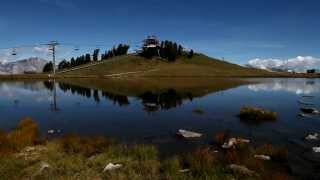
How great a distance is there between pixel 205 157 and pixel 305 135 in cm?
1653

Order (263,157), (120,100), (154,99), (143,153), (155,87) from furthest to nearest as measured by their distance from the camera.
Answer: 1. (155,87)
2. (154,99)
3. (120,100)
4. (263,157)
5. (143,153)

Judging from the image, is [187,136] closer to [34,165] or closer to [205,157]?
[205,157]

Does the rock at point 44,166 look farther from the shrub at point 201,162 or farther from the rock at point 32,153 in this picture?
the shrub at point 201,162

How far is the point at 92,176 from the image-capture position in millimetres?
18250

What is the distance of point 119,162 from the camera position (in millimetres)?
21953

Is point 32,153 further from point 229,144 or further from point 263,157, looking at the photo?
point 263,157

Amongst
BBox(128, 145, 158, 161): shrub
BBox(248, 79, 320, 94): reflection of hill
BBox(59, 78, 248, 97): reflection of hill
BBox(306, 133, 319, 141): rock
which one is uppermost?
BBox(128, 145, 158, 161): shrub

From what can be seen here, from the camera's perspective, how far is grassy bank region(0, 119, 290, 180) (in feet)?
62.3

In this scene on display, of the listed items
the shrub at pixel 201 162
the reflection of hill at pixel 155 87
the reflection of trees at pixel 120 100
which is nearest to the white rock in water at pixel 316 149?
the shrub at pixel 201 162

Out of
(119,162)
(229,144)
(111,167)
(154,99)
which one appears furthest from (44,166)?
(154,99)

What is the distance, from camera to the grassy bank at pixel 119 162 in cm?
1900

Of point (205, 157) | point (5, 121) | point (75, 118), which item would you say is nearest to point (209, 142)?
point (205, 157)

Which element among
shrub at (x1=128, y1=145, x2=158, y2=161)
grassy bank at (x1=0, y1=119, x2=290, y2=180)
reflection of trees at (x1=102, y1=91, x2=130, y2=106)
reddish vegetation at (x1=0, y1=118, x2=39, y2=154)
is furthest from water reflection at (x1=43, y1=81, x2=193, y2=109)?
shrub at (x1=128, y1=145, x2=158, y2=161)

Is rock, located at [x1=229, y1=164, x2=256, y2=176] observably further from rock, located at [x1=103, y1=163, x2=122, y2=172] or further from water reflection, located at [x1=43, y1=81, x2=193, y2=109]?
water reflection, located at [x1=43, y1=81, x2=193, y2=109]
